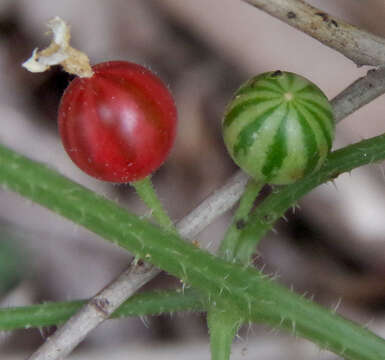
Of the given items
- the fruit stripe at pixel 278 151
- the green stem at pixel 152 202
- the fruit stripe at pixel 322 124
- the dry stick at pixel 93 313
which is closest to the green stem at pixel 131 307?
the dry stick at pixel 93 313

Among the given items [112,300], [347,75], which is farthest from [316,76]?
[112,300]

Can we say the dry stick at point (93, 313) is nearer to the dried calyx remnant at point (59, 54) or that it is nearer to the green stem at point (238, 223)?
the green stem at point (238, 223)

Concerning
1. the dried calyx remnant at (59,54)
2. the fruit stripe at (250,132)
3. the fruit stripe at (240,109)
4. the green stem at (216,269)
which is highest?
the fruit stripe at (240,109)

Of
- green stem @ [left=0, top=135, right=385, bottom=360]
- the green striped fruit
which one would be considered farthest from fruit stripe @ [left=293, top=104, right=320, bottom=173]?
green stem @ [left=0, top=135, right=385, bottom=360]

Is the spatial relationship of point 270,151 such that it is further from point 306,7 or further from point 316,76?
point 316,76

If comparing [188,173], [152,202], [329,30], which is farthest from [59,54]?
[188,173]

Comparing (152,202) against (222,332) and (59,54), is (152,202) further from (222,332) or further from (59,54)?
(59,54)

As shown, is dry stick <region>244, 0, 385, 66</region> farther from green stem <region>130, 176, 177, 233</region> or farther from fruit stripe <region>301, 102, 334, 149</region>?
green stem <region>130, 176, 177, 233</region>
